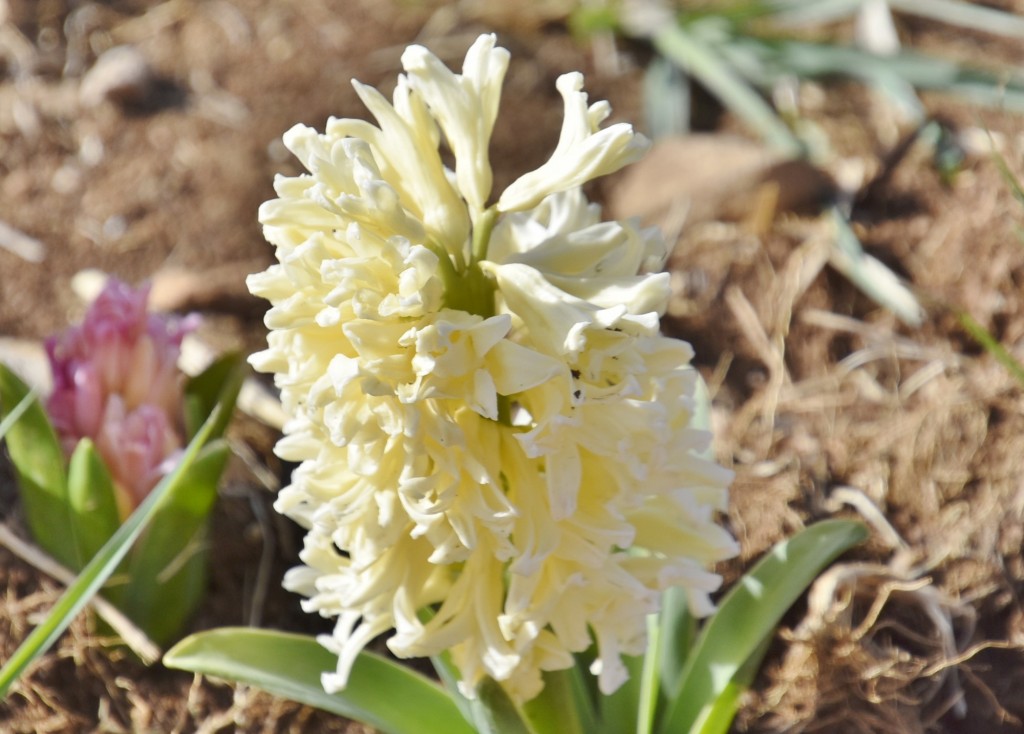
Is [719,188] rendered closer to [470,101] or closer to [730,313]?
[730,313]

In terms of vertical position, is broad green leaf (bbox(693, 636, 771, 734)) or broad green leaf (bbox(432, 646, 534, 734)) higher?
broad green leaf (bbox(432, 646, 534, 734))

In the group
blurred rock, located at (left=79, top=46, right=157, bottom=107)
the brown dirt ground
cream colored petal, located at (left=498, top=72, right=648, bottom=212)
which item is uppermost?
cream colored petal, located at (left=498, top=72, right=648, bottom=212)

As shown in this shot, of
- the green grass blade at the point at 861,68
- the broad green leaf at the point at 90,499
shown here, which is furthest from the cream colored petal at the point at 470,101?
the green grass blade at the point at 861,68

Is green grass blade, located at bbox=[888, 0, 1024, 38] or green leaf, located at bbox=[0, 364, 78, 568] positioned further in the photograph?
green grass blade, located at bbox=[888, 0, 1024, 38]

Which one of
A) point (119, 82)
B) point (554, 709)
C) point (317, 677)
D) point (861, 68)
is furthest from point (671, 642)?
point (119, 82)

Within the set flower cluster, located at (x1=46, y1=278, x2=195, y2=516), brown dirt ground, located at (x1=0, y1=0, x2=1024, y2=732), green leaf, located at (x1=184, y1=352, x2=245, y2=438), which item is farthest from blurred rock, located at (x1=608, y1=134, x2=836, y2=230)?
flower cluster, located at (x1=46, y1=278, x2=195, y2=516)

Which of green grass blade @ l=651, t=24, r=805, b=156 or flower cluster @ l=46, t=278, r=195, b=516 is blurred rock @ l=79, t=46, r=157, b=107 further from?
green grass blade @ l=651, t=24, r=805, b=156
